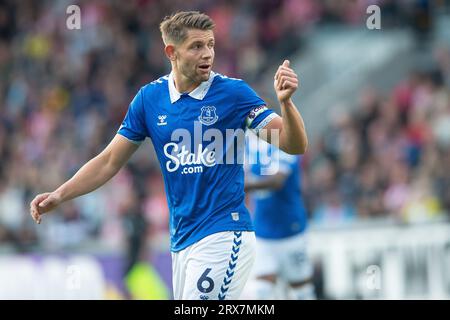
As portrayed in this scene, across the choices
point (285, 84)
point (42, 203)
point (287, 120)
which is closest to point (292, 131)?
point (287, 120)

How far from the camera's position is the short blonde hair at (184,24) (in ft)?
24.1

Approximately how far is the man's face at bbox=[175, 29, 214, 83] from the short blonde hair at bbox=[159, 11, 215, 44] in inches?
1.3

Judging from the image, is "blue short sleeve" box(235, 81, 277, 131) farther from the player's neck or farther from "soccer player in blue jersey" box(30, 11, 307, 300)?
the player's neck

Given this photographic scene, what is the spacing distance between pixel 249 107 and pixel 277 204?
3776 millimetres

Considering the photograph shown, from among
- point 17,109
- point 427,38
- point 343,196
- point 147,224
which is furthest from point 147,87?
point 17,109

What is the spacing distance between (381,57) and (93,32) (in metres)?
5.54

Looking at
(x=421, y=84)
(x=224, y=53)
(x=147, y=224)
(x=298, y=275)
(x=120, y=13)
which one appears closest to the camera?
(x=298, y=275)

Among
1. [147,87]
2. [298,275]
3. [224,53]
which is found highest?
[224,53]

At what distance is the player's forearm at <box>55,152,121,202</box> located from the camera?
766 cm

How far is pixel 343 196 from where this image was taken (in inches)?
606

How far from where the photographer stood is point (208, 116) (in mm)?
7406

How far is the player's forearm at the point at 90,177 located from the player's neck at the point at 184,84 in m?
0.72
